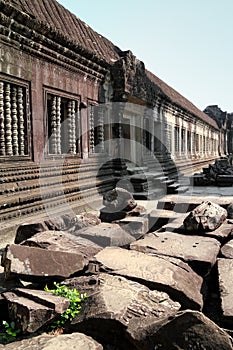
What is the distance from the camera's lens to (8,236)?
5062 millimetres

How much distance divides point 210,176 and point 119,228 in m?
8.55

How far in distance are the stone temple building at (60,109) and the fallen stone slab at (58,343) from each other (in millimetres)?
3101

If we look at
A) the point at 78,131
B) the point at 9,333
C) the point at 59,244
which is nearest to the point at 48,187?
the point at 78,131

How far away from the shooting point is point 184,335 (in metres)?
2.06

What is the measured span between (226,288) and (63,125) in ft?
16.7

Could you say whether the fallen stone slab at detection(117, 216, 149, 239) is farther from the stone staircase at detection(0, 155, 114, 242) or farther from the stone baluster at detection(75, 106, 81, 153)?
the stone baluster at detection(75, 106, 81, 153)

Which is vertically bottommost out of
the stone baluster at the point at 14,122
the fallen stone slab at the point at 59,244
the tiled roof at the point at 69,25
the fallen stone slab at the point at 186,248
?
the fallen stone slab at the point at 186,248

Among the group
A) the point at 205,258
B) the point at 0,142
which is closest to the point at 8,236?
the point at 0,142

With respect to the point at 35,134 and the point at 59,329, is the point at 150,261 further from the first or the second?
the point at 35,134

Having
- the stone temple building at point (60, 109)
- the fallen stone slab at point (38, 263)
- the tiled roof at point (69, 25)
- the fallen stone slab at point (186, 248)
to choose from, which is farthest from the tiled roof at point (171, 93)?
the fallen stone slab at point (38, 263)

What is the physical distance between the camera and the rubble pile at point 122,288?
2191 mm

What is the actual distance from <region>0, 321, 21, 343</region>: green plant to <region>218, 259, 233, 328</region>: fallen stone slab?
1.61 m

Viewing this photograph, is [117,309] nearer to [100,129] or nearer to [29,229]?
[29,229]

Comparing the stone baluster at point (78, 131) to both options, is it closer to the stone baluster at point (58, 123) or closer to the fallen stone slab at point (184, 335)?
the stone baluster at point (58, 123)
